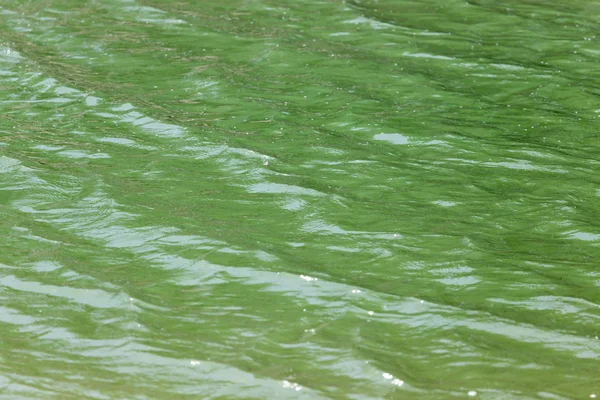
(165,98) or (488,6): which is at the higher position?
(488,6)

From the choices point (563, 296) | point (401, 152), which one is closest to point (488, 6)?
point (401, 152)

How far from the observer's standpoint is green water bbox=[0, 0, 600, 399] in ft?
14.1

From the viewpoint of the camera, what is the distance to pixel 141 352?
4.35 meters

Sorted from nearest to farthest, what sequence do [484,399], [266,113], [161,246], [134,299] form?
[484,399] → [134,299] → [161,246] → [266,113]

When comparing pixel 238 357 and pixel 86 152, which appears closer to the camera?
pixel 238 357

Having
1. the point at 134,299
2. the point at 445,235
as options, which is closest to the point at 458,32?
the point at 445,235

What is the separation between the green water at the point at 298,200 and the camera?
429 centimetres

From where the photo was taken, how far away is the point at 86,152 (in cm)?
655

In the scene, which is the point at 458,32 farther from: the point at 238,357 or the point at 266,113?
the point at 238,357

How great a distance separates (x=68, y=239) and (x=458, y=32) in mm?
4955

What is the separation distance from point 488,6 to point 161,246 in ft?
18.6

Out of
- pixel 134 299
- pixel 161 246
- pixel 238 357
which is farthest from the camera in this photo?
pixel 161 246

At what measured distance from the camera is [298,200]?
588 centimetres

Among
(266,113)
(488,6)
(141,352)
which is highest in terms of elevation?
(488,6)
